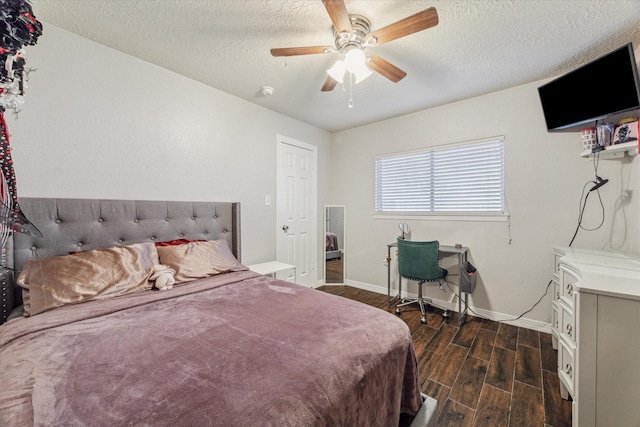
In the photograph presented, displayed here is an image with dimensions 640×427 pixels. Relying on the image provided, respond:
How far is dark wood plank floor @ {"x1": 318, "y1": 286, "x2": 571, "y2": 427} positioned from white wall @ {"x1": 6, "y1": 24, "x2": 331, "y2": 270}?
2.11m

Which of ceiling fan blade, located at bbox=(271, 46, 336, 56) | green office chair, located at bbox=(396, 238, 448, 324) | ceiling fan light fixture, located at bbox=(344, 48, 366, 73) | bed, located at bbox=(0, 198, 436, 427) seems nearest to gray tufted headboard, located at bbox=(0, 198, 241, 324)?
A: bed, located at bbox=(0, 198, 436, 427)

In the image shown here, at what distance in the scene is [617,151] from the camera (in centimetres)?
205

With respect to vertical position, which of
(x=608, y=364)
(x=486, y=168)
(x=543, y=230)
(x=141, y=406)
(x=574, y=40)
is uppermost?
(x=574, y=40)

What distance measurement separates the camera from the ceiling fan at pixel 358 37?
137cm

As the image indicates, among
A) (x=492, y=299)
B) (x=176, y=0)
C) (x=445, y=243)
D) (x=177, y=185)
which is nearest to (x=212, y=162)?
(x=177, y=185)

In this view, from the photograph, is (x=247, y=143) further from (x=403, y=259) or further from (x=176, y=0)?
(x=403, y=259)

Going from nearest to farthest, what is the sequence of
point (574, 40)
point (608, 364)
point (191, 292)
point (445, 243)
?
point (608, 364), point (191, 292), point (574, 40), point (445, 243)

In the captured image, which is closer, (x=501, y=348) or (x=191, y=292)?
(x=191, y=292)

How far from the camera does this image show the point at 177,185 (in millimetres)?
2396

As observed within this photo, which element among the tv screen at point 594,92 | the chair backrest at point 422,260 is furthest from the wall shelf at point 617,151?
the chair backrest at point 422,260

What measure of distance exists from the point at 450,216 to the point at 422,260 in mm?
755

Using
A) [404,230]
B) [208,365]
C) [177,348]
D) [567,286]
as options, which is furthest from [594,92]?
[177,348]

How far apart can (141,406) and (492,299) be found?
321 cm

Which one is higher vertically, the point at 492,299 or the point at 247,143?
the point at 247,143
